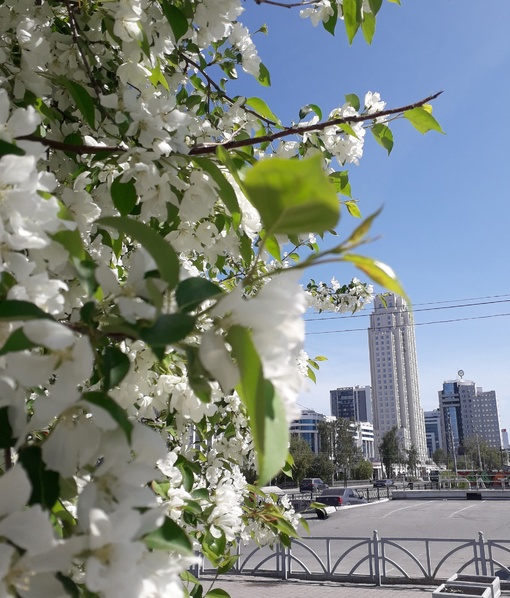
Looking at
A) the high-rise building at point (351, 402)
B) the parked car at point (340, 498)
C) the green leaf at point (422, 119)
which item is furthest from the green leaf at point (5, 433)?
the high-rise building at point (351, 402)

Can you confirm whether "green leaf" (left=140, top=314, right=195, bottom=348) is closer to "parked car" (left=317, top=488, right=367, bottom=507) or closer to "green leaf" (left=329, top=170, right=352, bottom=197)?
"green leaf" (left=329, top=170, right=352, bottom=197)

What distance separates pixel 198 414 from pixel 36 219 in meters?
0.91

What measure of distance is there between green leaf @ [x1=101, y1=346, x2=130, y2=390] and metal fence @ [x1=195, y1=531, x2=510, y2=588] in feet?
19.9

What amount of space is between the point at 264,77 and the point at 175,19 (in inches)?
27.6

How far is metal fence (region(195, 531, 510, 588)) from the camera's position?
279 inches

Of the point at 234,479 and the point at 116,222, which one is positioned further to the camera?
the point at 234,479

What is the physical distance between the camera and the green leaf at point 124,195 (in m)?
1.00

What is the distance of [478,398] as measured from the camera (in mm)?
97312

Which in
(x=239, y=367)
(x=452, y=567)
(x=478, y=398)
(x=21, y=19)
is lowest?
(x=452, y=567)

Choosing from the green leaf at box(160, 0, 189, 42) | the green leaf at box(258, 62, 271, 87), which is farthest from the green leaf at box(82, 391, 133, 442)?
the green leaf at box(258, 62, 271, 87)

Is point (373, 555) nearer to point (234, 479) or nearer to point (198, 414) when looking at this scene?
point (234, 479)

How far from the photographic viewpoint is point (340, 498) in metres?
22.7

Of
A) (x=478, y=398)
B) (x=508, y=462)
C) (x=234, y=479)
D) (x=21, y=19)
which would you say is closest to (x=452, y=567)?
(x=234, y=479)

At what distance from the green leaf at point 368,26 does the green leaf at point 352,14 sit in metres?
0.10
